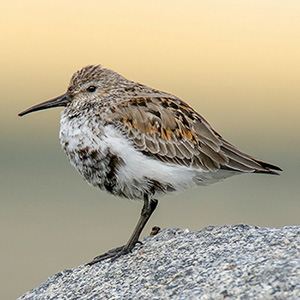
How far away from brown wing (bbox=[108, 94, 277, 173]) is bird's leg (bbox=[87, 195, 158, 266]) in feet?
1.98

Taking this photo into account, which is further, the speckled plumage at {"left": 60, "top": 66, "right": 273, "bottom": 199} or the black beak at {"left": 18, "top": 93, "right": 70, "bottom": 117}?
the black beak at {"left": 18, "top": 93, "right": 70, "bottom": 117}

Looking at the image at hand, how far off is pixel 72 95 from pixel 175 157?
1.66m

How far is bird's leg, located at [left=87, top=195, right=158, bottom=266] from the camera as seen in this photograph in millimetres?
7461

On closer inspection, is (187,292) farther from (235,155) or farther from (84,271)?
(235,155)

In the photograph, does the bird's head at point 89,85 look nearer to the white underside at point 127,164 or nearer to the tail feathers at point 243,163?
the white underside at point 127,164

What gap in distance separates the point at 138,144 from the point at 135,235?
106 centimetres

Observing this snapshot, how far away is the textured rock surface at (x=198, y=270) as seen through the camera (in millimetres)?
5473

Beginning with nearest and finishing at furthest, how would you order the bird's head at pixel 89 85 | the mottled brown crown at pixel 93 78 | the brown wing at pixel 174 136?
the brown wing at pixel 174 136, the bird's head at pixel 89 85, the mottled brown crown at pixel 93 78

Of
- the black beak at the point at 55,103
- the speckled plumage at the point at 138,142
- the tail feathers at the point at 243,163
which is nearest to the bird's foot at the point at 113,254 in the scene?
the speckled plumage at the point at 138,142

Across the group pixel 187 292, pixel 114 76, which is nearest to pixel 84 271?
pixel 187 292

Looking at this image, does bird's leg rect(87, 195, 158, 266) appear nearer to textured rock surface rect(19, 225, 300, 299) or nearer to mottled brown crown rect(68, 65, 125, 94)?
textured rock surface rect(19, 225, 300, 299)

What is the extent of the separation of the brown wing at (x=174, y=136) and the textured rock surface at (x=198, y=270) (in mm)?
915

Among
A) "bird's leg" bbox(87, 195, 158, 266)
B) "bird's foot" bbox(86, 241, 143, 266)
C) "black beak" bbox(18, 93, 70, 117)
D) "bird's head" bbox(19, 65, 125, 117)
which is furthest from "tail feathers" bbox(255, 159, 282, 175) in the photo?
"black beak" bbox(18, 93, 70, 117)

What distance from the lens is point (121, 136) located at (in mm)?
7500
